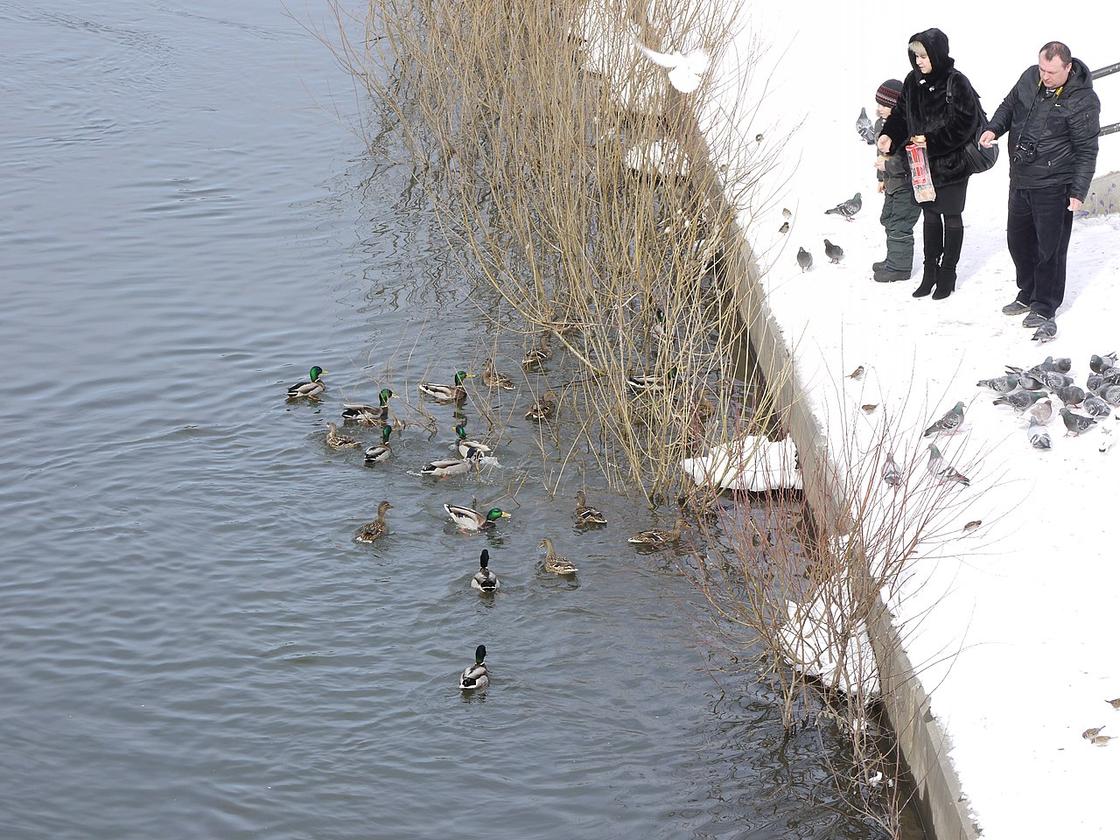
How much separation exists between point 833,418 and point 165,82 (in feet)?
54.9

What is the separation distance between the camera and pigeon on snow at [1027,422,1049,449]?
10.6 m

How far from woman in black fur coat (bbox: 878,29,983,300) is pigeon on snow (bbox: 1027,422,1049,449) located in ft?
8.70

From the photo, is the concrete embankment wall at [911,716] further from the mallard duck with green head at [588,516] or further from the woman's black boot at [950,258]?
the woman's black boot at [950,258]

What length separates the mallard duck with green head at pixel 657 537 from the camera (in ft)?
39.8

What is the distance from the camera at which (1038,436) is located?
1065 centimetres

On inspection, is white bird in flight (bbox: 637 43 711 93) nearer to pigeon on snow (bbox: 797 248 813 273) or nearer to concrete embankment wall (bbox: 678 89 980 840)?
concrete embankment wall (bbox: 678 89 980 840)

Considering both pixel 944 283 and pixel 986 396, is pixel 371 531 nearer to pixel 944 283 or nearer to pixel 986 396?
pixel 986 396

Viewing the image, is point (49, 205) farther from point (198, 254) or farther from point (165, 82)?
point (165, 82)

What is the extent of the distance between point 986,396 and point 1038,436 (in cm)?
95

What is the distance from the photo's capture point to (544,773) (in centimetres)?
949

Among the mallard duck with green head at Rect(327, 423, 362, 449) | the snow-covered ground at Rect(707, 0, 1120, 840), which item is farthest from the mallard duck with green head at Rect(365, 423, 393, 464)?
the snow-covered ground at Rect(707, 0, 1120, 840)

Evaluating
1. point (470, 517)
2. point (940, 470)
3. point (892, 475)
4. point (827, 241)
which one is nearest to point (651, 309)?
point (470, 517)

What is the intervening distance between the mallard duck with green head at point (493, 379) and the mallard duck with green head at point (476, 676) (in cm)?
469

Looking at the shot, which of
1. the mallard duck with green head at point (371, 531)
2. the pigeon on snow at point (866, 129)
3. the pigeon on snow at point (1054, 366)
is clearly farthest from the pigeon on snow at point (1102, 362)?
the pigeon on snow at point (866, 129)
